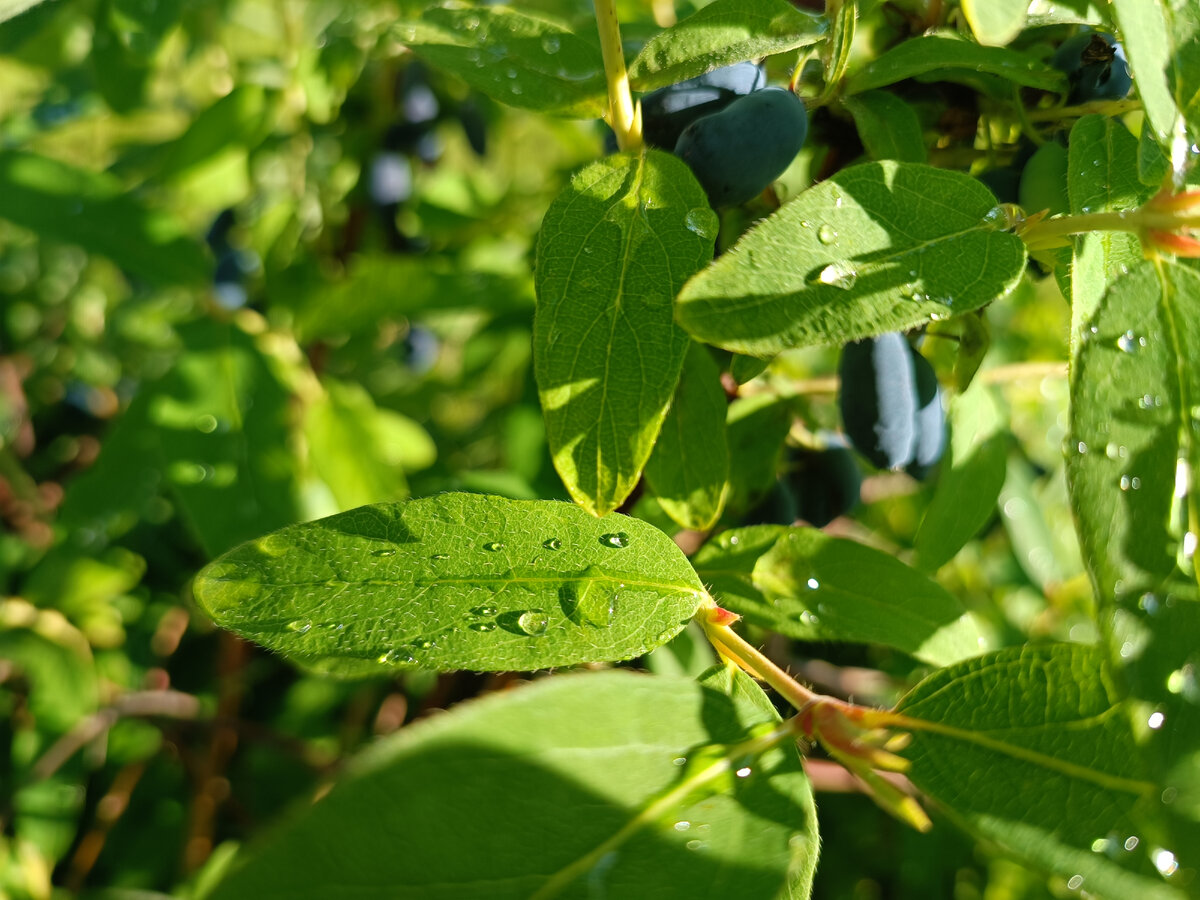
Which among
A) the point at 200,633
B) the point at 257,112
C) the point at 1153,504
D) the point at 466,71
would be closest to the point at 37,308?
the point at 200,633

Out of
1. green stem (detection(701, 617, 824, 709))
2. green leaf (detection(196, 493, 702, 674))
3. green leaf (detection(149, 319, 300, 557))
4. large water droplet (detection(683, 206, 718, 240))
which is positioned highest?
large water droplet (detection(683, 206, 718, 240))

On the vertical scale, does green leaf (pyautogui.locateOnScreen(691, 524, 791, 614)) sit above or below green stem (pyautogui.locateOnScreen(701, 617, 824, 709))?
below

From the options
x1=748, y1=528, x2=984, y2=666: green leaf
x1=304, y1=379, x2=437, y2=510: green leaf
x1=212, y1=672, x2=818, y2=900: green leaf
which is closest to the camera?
x1=212, y1=672, x2=818, y2=900: green leaf

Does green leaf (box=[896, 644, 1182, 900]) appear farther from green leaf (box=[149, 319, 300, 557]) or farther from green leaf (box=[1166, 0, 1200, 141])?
green leaf (box=[149, 319, 300, 557])

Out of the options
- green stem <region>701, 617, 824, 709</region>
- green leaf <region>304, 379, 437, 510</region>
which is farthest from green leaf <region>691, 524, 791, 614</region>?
green leaf <region>304, 379, 437, 510</region>

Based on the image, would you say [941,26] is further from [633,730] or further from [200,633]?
[200,633]

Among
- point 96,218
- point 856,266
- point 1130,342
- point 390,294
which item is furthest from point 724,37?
point 96,218

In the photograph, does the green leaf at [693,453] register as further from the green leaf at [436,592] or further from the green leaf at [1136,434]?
the green leaf at [1136,434]

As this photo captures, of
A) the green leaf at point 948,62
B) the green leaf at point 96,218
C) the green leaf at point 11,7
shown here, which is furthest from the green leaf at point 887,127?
the green leaf at point 96,218
